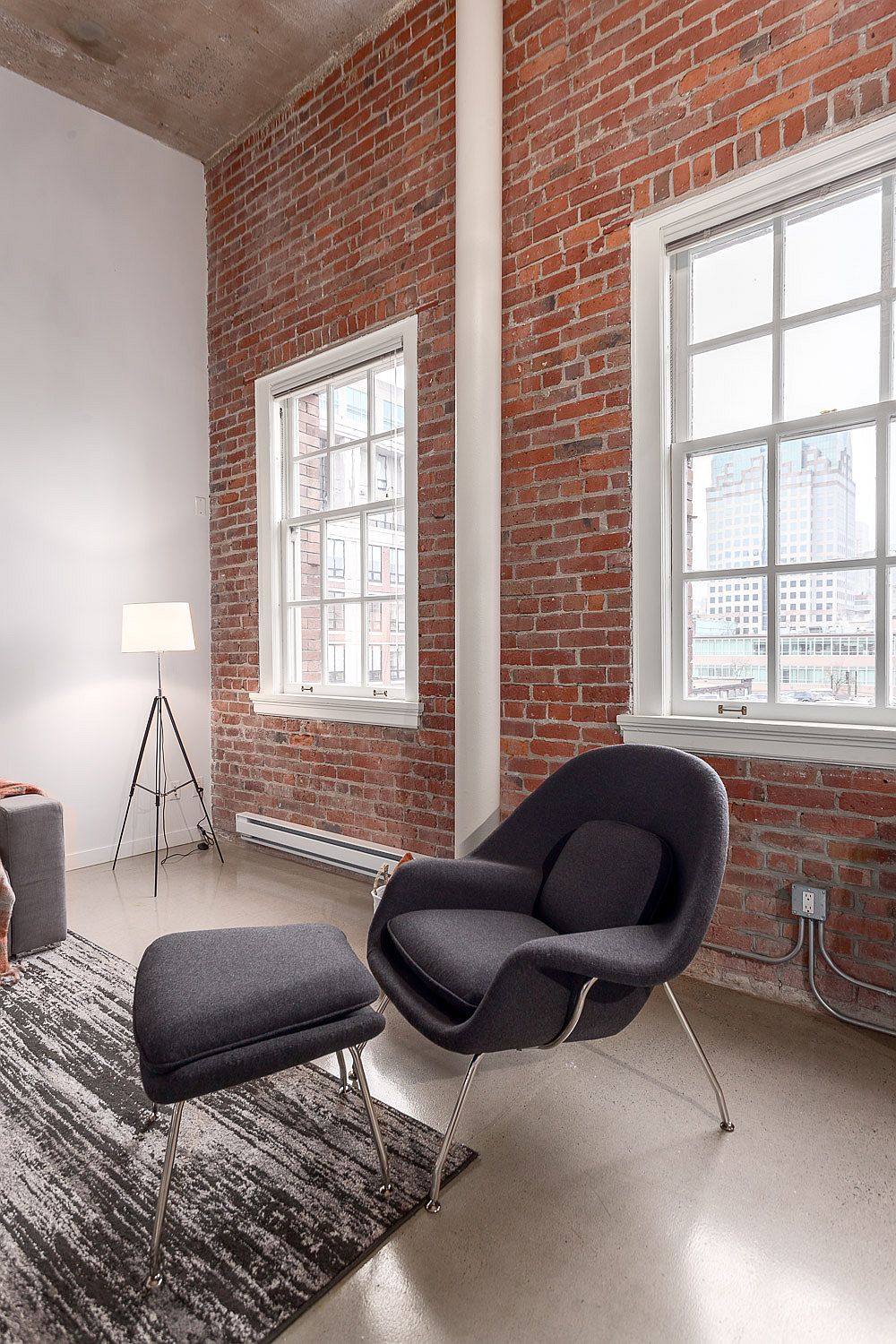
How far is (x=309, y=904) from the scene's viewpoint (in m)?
3.66

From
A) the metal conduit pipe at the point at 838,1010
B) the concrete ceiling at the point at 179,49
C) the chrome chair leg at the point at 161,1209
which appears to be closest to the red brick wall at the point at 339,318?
the concrete ceiling at the point at 179,49

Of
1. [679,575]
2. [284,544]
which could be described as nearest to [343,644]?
[284,544]

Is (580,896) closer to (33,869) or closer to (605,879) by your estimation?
(605,879)

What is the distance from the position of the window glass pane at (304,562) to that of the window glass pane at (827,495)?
2525mm

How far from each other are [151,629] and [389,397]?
1.67 m

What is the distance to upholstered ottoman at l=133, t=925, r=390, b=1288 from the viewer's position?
1.53 meters

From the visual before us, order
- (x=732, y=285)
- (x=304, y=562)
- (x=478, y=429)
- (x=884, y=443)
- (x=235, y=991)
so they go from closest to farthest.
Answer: (x=235, y=991) < (x=884, y=443) < (x=732, y=285) < (x=478, y=429) < (x=304, y=562)

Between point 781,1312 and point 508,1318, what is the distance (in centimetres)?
50

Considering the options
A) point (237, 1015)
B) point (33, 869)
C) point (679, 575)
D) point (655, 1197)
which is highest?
point (679, 575)

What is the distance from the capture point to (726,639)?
2818 mm

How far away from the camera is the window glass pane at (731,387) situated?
2715 millimetres

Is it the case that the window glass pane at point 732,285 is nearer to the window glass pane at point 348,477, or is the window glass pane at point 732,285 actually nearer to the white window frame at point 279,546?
the white window frame at point 279,546

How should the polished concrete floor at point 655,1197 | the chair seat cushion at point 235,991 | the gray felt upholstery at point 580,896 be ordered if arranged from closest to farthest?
the polished concrete floor at point 655,1197 < the chair seat cushion at point 235,991 < the gray felt upholstery at point 580,896

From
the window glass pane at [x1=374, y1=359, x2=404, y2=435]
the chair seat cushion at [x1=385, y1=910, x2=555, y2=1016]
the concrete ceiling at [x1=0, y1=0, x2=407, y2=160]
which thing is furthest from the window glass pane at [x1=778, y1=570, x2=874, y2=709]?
the concrete ceiling at [x1=0, y1=0, x2=407, y2=160]
